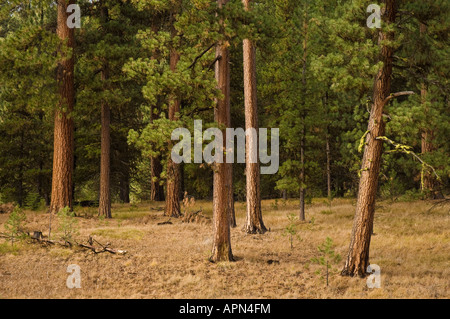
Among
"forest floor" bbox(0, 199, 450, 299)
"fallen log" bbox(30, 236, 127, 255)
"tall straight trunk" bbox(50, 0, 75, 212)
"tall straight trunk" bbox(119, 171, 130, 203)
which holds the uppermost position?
"tall straight trunk" bbox(50, 0, 75, 212)

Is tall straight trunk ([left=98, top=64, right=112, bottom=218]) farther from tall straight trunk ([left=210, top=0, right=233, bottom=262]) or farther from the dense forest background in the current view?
Result: tall straight trunk ([left=210, top=0, right=233, bottom=262])

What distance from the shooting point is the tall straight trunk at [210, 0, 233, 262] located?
11.5m

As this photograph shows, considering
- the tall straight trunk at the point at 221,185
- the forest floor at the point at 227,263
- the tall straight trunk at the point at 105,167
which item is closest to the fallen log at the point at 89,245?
the forest floor at the point at 227,263

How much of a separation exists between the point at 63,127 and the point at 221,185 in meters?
9.62

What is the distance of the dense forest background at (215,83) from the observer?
10312 millimetres

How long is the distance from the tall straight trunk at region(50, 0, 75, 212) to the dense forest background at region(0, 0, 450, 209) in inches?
11.7

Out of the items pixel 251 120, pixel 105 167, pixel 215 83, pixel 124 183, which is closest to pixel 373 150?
pixel 215 83

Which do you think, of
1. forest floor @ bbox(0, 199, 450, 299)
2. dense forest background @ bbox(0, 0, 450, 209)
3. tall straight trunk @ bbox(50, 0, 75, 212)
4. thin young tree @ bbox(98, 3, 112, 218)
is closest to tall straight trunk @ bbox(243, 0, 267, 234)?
forest floor @ bbox(0, 199, 450, 299)

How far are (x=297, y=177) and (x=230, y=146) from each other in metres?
7.96

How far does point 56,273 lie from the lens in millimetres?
10320

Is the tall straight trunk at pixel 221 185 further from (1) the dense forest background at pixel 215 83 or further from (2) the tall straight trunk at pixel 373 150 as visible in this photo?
(2) the tall straight trunk at pixel 373 150

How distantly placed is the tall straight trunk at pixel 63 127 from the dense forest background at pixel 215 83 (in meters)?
0.30

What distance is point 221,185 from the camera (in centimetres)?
1148
